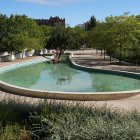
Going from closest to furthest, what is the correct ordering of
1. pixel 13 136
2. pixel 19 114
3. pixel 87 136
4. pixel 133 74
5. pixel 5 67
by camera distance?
1. pixel 87 136
2. pixel 13 136
3. pixel 19 114
4. pixel 133 74
5. pixel 5 67

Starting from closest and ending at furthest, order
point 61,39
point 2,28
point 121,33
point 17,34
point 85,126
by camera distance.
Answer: point 85,126 < point 121,33 < point 17,34 < point 2,28 < point 61,39

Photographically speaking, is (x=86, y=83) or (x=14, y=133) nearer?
(x=14, y=133)

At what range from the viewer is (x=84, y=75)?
30.3m

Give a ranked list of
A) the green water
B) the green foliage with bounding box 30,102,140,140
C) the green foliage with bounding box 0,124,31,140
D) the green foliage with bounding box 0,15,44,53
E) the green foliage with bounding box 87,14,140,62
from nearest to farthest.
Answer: the green foliage with bounding box 30,102,140,140 → the green foliage with bounding box 0,124,31,140 → the green water → the green foliage with bounding box 87,14,140,62 → the green foliage with bounding box 0,15,44,53

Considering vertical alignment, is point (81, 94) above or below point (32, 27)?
below

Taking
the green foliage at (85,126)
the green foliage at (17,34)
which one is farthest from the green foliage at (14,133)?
the green foliage at (17,34)

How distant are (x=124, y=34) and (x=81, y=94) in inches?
817

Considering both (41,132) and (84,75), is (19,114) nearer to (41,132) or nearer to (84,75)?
(41,132)

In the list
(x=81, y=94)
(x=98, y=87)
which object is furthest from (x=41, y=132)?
(x=98, y=87)

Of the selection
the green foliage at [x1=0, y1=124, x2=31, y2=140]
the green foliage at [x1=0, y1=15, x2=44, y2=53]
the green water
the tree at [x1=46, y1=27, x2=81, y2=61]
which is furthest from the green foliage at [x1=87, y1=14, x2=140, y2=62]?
the green foliage at [x1=0, y1=124, x2=31, y2=140]

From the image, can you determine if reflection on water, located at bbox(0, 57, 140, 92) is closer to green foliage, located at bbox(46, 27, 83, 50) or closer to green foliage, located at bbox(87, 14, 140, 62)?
green foliage, located at bbox(87, 14, 140, 62)

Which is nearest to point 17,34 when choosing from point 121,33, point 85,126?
point 121,33

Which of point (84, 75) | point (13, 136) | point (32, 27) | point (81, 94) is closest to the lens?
point (13, 136)

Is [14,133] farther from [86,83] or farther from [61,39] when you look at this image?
[61,39]
